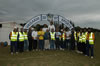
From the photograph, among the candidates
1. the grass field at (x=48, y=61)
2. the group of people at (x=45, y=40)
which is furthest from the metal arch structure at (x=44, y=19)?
the grass field at (x=48, y=61)

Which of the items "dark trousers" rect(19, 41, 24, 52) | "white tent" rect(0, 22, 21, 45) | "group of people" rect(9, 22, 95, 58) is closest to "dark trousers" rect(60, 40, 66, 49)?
"group of people" rect(9, 22, 95, 58)

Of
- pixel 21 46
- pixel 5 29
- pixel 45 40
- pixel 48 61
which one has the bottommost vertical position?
pixel 48 61

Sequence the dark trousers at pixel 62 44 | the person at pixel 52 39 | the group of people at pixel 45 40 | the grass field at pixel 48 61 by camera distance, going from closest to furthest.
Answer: the grass field at pixel 48 61 < the group of people at pixel 45 40 < the person at pixel 52 39 < the dark trousers at pixel 62 44

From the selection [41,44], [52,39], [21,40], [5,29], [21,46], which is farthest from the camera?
[5,29]

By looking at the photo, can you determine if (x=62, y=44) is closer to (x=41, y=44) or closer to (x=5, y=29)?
(x=41, y=44)

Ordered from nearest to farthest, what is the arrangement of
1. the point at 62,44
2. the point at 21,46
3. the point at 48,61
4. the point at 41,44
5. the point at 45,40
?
the point at 48,61 < the point at 21,46 < the point at 41,44 < the point at 45,40 < the point at 62,44

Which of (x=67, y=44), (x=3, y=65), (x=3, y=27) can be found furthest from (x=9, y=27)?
(x=3, y=65)

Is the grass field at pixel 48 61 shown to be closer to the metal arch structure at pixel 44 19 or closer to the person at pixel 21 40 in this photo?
the person at pixel 21 40

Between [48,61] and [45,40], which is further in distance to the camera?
[45,40]

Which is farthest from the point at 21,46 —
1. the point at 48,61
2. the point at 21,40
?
the point at 48,61

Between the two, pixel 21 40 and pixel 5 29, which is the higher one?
pixel 5 29

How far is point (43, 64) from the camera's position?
557 cm

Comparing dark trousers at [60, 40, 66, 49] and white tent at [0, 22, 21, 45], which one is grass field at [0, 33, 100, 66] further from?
white tent at [0, 22, 21, 45]

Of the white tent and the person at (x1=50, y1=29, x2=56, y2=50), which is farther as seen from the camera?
the white tent
